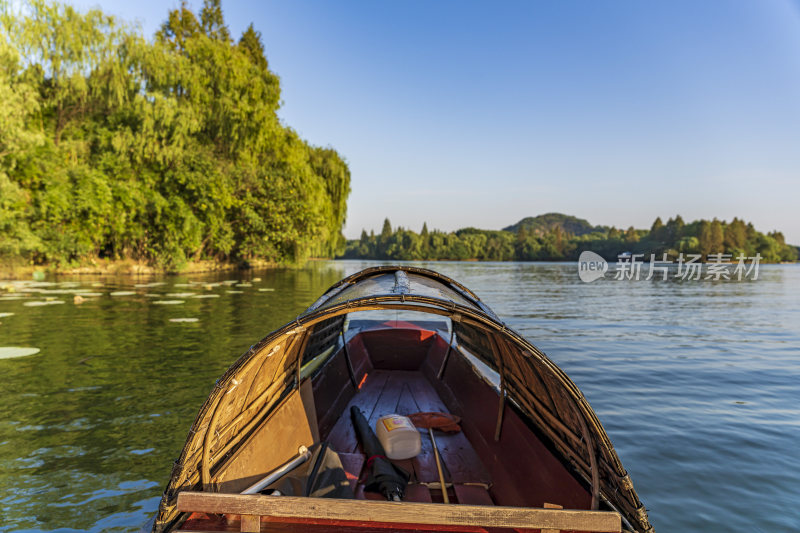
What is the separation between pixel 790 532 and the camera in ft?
10.2

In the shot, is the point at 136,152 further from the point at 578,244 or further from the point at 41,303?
the point at 578,244

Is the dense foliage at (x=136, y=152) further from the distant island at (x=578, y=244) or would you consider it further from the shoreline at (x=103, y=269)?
the distant island at (x=578, y=244)

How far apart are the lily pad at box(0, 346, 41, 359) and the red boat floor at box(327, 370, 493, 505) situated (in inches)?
223

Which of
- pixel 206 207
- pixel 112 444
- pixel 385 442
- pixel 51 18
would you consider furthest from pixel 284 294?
pixel 51 18

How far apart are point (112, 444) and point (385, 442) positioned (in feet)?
8.64

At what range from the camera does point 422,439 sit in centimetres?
385

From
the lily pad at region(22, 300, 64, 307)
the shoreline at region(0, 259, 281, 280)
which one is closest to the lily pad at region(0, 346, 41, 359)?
the lily pad at region(22, 300, 64, 307)

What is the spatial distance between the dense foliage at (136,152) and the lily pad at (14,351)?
13.2m

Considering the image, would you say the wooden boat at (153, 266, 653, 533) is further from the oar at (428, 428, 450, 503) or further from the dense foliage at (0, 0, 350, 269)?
the dense foliage at (0, 0, 350, 269)

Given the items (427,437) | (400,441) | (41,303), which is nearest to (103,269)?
(41,303)

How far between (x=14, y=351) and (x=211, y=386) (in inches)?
158

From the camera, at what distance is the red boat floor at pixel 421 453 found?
119 inches

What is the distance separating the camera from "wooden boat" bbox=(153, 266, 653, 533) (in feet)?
6.32

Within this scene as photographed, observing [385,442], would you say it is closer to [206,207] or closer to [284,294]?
[284,294]
